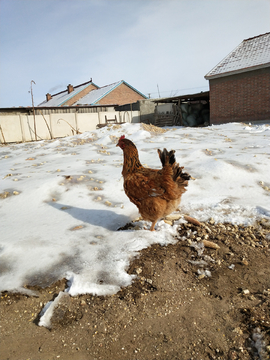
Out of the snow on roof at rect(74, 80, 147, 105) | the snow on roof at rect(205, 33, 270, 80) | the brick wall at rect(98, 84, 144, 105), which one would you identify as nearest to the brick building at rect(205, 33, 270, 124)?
the snow on roof at rect(205, 33, 270, 80)

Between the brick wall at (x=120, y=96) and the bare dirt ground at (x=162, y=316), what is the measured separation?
30.2 meters

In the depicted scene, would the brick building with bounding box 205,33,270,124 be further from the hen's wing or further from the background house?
the hen's wing

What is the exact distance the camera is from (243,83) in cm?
1509

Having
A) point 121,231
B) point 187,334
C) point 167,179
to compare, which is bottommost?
point 187,334

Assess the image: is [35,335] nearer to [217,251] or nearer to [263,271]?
[217,251]

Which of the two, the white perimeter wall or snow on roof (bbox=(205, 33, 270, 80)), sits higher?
snow on roof (bbox=(205, 33, 270, 80))

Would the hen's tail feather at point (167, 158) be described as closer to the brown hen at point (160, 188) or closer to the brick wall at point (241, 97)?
the brown hen at point (160, 188)

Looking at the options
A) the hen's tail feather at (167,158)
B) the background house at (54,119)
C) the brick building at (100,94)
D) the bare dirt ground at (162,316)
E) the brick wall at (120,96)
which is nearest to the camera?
the bare dirt ground at (162,316)

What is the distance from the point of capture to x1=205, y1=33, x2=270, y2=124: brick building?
14.3 meters

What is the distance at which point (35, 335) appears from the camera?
1.77 meters

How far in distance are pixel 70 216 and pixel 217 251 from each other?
87.7 inches

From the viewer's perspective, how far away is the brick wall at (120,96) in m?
30.6

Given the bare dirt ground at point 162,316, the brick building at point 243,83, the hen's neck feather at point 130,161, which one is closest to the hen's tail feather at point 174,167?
the hen's neck feather at point 130,161

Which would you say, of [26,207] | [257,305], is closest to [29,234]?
[26,207]
